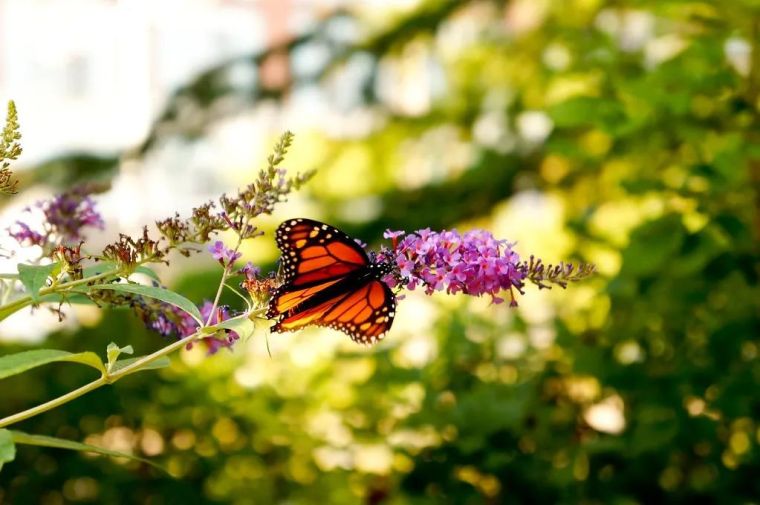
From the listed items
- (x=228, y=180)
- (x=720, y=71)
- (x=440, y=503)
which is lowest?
(x=440, y=503)

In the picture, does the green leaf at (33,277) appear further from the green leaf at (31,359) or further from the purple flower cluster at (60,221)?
the purple flower cluster at (60,221)

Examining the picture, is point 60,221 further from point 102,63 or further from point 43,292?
point 102,63

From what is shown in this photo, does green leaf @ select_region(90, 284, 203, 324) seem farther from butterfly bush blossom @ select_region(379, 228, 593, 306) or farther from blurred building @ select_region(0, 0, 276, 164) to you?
blurred building @ select_region(0, 0, 276, 164)

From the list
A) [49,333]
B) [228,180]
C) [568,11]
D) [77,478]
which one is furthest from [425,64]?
[77,478]

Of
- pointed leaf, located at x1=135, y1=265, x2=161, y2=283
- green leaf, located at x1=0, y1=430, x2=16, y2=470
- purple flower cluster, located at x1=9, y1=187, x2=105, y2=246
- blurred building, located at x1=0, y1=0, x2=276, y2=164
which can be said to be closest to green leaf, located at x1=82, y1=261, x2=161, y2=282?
pointed leaf, located at x1=135, y1=265, x2=161, y2=283

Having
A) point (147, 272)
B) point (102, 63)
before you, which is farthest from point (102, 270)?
point (102, 63)

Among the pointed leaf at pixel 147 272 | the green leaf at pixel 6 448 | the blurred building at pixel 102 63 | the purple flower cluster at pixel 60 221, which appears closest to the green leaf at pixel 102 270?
the pointed leaf at pixel 147 272

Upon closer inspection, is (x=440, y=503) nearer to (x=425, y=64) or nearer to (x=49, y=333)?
(x=49, y=333)
